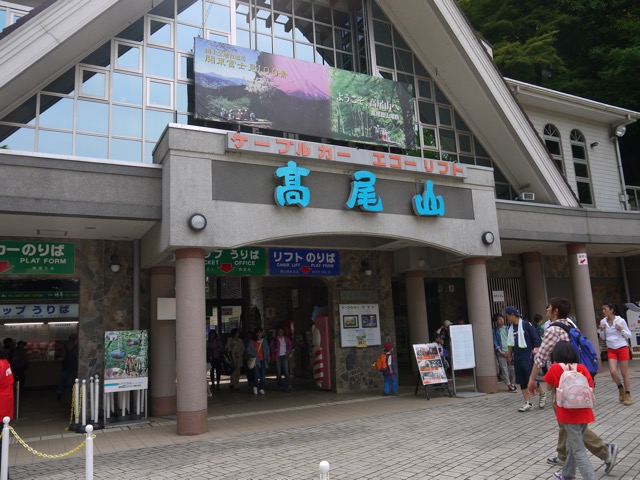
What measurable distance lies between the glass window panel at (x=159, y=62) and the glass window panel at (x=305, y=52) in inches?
135

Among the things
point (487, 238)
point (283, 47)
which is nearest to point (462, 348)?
point (487, 238)

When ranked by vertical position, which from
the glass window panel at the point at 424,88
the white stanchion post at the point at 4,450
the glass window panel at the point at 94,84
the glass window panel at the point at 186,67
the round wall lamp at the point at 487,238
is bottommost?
the white stanchion post at the point at 4,450

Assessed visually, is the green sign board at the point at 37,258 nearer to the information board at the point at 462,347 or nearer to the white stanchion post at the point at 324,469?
the information board at the point at 462,347

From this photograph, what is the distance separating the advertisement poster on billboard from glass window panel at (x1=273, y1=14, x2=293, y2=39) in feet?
27.7

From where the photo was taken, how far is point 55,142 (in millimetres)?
10820

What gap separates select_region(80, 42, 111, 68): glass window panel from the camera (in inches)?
451

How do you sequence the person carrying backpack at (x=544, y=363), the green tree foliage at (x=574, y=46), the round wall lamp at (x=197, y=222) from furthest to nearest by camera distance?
1. the green tree foliage at (x=574, y=46)
2. the round wall lamp at (x=197, y=222)
3. the person carrying backpack at (x=544, y=363)

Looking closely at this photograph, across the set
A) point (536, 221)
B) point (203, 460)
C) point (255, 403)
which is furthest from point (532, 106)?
point (203, 460)

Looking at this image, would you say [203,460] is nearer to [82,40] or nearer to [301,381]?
[82,40]

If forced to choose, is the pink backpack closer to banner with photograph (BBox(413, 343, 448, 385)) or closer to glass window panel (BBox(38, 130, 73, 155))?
banner with photograph (BBox(413, 343, 448, 385))

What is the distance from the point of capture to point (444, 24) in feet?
46.8

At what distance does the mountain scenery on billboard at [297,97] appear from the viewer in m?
11.9

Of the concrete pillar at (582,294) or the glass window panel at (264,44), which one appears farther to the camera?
the concrete pillar at (582,294)

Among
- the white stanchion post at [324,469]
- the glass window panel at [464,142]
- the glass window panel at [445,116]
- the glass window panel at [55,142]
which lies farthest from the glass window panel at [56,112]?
the glass window panel at [464,142]
